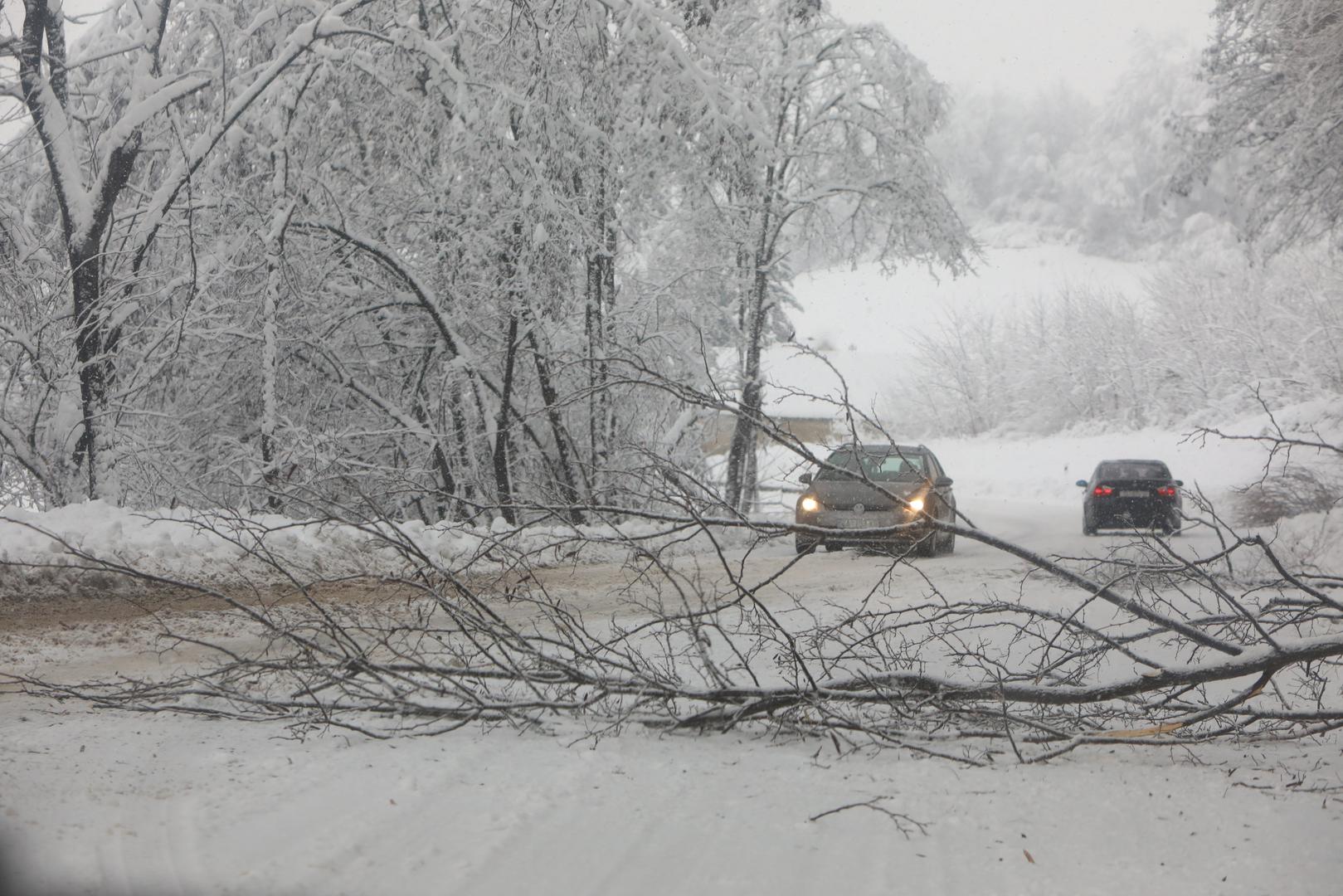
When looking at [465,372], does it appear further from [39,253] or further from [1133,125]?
[1133,125]

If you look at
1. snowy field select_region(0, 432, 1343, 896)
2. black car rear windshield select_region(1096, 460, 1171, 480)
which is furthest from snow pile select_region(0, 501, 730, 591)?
black car rear windshield select_region(1096, 460, 1171, 480)

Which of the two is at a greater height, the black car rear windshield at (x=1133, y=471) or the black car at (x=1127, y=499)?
the black car rear windshield at (x=1133, y=471)

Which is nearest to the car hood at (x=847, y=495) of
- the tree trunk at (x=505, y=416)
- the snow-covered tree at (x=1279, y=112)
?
the tree trunk at (x=505, y=416)

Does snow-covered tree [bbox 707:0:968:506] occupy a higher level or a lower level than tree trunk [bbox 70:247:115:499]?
higher

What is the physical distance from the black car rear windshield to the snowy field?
52.0 ft

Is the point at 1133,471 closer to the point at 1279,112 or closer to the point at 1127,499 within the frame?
the point at 1127,499

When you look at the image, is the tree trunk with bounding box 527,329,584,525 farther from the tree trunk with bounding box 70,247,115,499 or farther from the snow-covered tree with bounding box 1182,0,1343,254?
A: the snow-covered tree with bounding box 1182,0,1343,254

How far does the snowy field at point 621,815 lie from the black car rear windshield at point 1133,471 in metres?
15.8

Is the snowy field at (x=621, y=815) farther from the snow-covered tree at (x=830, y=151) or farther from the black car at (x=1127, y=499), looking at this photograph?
the black car at (x=1127, y=499)

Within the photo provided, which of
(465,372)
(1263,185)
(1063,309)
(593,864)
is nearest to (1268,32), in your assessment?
(1263,185)

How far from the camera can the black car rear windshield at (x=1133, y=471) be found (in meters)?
19.9

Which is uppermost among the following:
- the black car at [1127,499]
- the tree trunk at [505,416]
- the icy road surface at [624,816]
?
the tree trunk at [505,416]

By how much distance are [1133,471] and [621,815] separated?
18534 mm

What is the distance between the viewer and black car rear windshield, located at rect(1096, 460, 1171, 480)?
785 inches
